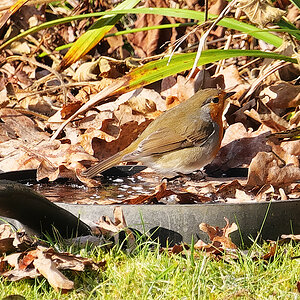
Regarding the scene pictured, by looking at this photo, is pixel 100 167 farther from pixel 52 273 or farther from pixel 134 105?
pixel 52 273

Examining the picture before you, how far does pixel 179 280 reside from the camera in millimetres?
2291

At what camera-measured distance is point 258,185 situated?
321cm

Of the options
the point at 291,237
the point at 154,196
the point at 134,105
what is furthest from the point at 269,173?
the point at 134,105

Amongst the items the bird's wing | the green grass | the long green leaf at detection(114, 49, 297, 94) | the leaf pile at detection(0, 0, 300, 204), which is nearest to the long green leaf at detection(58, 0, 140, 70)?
the leaf pile at detection(0, 0, 300, 204)

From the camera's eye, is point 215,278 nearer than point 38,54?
Yes

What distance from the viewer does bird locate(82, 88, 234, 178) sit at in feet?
12.7

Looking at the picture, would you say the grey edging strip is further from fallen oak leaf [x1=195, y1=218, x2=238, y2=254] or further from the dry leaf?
the dry leaf

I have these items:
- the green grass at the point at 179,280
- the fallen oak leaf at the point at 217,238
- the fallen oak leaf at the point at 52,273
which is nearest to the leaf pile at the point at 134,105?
the fallen oak leaf at the point at 217,238

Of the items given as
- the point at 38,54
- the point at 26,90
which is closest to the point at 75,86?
the point at 26,90

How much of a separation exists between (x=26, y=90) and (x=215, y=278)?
350cm

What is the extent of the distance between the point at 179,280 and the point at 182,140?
1.77 meters

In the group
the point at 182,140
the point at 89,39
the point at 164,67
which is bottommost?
the point at 182,140

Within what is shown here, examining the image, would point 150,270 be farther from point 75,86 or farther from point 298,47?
point 75,86

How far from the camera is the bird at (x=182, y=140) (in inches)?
152
